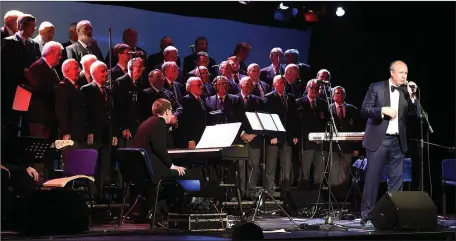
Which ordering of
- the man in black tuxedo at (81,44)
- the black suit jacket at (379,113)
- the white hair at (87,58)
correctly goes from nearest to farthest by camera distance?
the black suit jacket at (379,113), the white hair at (87,58), the man in black tuxedo at (81,44)

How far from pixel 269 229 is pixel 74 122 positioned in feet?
9.98

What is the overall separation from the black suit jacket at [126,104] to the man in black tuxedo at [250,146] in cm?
161

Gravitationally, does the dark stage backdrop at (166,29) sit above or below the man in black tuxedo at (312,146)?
above

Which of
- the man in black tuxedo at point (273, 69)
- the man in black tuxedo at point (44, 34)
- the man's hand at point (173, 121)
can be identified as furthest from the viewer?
the man in black tuxedo at point (273, 69)

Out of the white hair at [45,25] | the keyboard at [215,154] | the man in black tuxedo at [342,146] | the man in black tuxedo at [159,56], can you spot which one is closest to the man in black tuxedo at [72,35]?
the white hair at [45,25]

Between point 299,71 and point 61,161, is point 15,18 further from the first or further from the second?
point 299,71

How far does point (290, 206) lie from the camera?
9.03 meters

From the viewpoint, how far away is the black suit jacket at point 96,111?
8.66 metres

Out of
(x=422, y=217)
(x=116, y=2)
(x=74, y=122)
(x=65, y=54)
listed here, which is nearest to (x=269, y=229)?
(x=422, y=217)

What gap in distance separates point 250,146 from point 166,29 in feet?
7.41

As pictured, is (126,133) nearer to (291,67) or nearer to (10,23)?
(10,23)

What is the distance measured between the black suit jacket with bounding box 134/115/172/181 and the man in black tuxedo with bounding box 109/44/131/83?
87.9 inches

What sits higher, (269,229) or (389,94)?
(389,94)

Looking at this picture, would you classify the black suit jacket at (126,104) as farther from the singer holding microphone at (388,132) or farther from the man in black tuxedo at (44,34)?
the singer holding microphone at (388,132)
